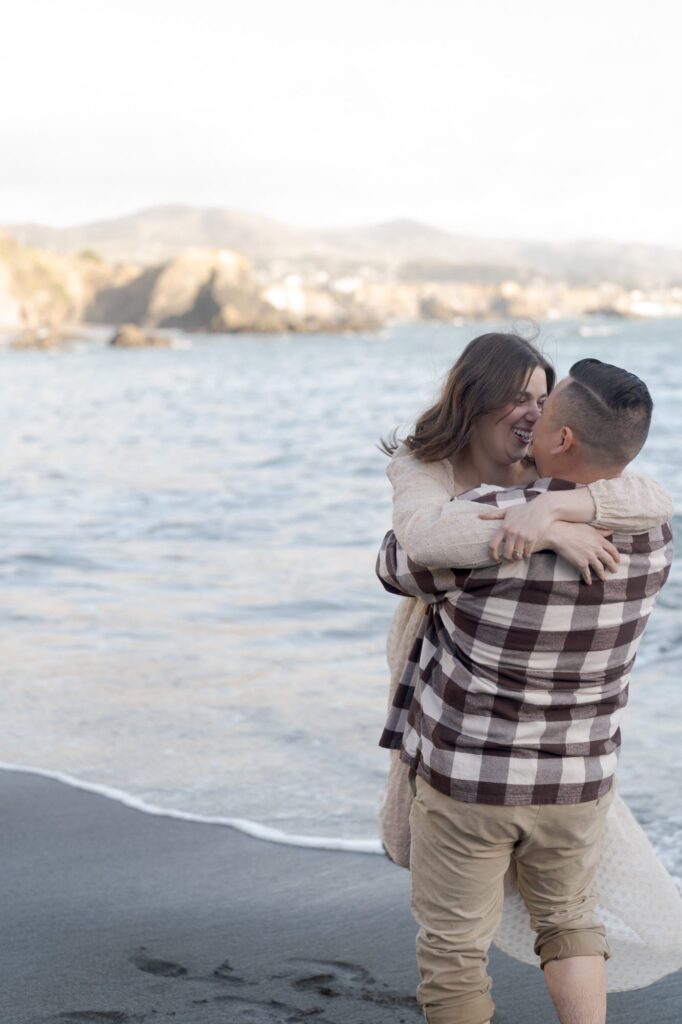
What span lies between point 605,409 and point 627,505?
6.3 inches

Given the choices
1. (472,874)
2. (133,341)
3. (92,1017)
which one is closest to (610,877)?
(472,874)

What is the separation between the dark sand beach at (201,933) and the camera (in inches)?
105

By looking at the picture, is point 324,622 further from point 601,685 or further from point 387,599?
point 601,685

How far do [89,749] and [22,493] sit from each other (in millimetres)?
7745

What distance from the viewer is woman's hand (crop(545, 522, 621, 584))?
1.90 m

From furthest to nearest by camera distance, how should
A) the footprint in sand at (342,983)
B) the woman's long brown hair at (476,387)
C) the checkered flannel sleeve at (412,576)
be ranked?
the footprint in sand at (342,983) < the woman's long brown hair at (476,387) < the checkered flannel sleeve at (412,576)

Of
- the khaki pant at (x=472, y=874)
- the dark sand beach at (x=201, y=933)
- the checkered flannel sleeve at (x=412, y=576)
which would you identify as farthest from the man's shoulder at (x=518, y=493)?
the dark sand beach at (x=201, y=933)

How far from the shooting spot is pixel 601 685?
2.06m

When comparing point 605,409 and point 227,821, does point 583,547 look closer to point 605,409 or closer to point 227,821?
point 605,409

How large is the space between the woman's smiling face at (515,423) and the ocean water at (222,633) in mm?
239

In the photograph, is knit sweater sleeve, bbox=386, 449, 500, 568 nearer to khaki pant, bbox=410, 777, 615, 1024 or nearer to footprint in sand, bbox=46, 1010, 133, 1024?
khaki pant, bbox=410, 777, 615, 1024

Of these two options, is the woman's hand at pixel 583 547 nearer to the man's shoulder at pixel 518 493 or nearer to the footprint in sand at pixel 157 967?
the man's shoulder at pixel 518 493

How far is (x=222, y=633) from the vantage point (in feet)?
21.2

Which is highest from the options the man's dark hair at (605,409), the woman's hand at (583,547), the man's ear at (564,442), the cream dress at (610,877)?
the man's dark hair at (605,409)
